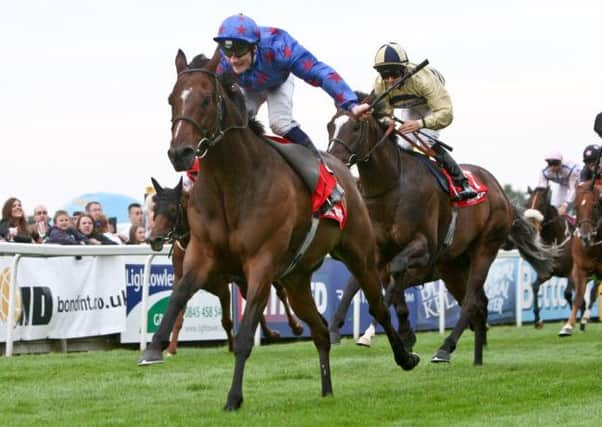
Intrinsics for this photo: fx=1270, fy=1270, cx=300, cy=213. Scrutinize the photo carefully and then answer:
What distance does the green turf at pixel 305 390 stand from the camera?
22.4ft

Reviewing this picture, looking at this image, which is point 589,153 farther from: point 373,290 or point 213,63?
point 213,63

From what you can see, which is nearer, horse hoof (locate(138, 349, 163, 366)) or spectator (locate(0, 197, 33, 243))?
horse hoof (locate(138, 349, 163, 366))

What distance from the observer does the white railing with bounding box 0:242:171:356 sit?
11477 mm

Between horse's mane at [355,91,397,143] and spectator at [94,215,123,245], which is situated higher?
horse's mane at [355,91,397,143]

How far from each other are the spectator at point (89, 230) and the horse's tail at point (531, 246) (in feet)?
15.0

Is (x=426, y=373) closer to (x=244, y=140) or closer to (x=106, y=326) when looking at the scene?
(x=244, y=140)

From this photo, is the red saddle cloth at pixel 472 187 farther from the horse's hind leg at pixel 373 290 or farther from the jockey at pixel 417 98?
the horse's hind leg at pixel 373 290

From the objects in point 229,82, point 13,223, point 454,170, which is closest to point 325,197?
point 229,82

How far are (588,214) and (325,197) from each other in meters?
8.02

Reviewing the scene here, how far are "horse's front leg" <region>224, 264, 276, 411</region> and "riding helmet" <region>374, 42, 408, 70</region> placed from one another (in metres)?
3.51

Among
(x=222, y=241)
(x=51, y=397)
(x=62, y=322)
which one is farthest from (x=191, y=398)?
(x=62, y=322)

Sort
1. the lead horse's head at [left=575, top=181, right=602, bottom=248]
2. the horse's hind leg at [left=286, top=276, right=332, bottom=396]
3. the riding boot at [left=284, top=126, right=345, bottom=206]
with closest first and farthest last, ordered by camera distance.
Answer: the riding boot at [left=284, top=126, right=345, bottom=206], the horse's hind leg at [left=286, top=276, right=332, bottom=396], the lead horse's head at [left=575, top=181, right=602, bottom=248]

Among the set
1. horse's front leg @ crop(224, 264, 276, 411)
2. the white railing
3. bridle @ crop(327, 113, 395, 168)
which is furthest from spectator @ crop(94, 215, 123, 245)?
horse's front leg @ crop(224, 264, 276, 411)

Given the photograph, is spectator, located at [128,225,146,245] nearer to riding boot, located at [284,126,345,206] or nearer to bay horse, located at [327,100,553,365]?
bay horse, located at [327,100,553,365]
